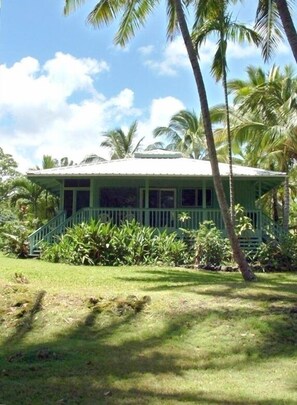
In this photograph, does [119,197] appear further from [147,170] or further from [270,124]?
[270,124]

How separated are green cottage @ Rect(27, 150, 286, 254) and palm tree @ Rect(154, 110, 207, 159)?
50.9ft

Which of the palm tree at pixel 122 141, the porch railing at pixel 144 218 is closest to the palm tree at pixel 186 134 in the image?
the palm tree at pixel 122 141

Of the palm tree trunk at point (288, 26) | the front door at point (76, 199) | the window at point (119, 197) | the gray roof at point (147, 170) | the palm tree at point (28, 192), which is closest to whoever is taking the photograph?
the palm tree trunk at point (288, 26)

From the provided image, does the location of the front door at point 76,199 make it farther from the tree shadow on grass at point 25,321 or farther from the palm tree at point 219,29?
the tree shadow on grass at point 25,321

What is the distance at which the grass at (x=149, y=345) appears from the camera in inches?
224

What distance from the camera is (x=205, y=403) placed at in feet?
17.6

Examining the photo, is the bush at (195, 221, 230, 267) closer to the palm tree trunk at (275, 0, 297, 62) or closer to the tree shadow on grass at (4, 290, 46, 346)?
the palm tree trunk at (275, 0, 297, 62)

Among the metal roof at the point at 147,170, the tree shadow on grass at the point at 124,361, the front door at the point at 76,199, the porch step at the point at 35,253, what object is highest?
the metal roof at the point at 147,170

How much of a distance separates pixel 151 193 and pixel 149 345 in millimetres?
14595

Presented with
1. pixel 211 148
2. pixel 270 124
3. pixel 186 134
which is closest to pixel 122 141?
pixel 186 134

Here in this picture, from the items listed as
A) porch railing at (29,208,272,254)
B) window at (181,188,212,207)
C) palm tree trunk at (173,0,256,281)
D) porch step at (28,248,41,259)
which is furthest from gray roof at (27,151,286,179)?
palm tree trunk at (173,0,256,281)

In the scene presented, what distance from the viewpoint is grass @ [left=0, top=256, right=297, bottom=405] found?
5.69 m

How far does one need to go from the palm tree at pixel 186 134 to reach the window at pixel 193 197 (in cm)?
1672

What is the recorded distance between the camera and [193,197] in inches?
854
